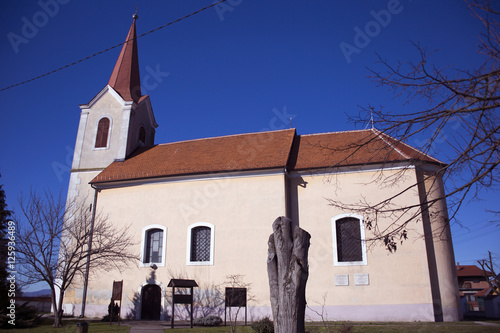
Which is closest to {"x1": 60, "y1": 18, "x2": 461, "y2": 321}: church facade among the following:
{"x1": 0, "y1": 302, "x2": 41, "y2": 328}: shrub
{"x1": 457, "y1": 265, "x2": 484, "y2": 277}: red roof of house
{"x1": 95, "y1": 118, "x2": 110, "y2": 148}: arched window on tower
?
{"x1": 95, "y1": 118, "x2": 110, "y2": 148}: arched window on tower

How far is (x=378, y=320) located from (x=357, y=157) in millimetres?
7311

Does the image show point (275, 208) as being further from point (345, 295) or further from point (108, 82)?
point (108, 82)

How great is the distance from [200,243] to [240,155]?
512cm

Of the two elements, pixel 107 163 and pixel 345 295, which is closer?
pixel 345 295

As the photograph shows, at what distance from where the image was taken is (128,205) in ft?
66.3

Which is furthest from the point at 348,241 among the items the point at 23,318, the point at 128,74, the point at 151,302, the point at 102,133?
the point at 128,74

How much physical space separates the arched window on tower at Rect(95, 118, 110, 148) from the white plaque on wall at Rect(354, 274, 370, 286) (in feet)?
54.0

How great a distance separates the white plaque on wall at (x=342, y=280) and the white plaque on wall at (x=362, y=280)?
376 mm

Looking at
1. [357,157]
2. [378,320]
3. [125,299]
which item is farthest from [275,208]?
[125,299]

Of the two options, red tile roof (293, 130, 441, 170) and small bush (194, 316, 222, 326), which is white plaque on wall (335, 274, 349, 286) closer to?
red tile roof (293, 130, 441, 170)

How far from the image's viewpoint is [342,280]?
53.9ft

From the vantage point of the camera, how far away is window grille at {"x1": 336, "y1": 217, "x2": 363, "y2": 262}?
666 inches

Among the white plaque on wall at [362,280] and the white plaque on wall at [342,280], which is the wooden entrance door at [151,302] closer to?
the white plaque on wall at [342,280]

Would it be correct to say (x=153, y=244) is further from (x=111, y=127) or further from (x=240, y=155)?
(x=111, y=127)
